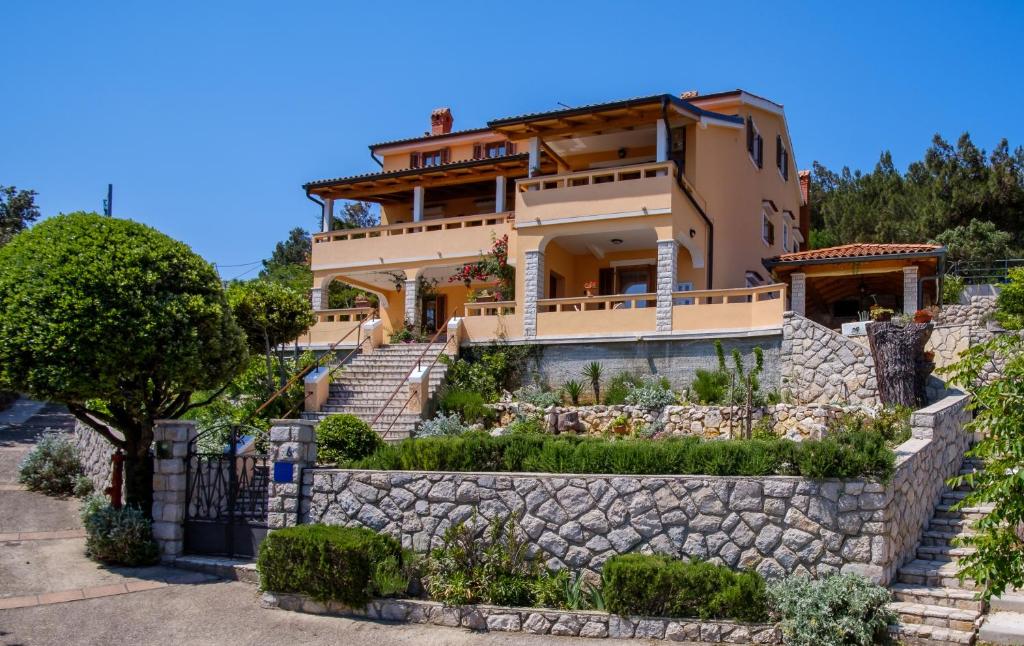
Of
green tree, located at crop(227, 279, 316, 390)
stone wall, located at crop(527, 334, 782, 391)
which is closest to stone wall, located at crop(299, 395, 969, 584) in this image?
stone wall, located at crop(527, 334, 782, 391)

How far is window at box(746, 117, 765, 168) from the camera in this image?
26.4 m

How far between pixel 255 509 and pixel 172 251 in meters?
4.08

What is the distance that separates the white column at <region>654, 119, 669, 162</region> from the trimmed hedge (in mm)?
11521

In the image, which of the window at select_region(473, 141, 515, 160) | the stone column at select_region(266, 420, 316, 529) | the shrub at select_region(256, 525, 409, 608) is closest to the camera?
the shrub at select_region(256, 525, 409, 608)

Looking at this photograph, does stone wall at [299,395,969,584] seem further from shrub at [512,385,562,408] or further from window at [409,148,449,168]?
window at [409,148,449,168]

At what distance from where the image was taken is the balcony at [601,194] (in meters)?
20.8

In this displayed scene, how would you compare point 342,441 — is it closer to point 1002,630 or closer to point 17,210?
point 1002,630

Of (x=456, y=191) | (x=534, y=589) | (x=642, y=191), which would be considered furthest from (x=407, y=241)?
(x=534, y=589)

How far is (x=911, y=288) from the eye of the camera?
2206cm

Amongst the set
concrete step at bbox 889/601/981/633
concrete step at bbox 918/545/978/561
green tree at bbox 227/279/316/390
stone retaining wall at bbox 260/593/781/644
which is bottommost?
stone retaining wall at bbox 260/593/781/644

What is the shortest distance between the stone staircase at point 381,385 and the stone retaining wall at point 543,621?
703 centimetres

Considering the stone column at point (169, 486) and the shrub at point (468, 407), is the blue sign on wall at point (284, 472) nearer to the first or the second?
the stone column at point (169, 486)

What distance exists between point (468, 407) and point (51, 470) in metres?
8.44

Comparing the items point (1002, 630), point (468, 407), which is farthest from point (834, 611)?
point (468, 407)
